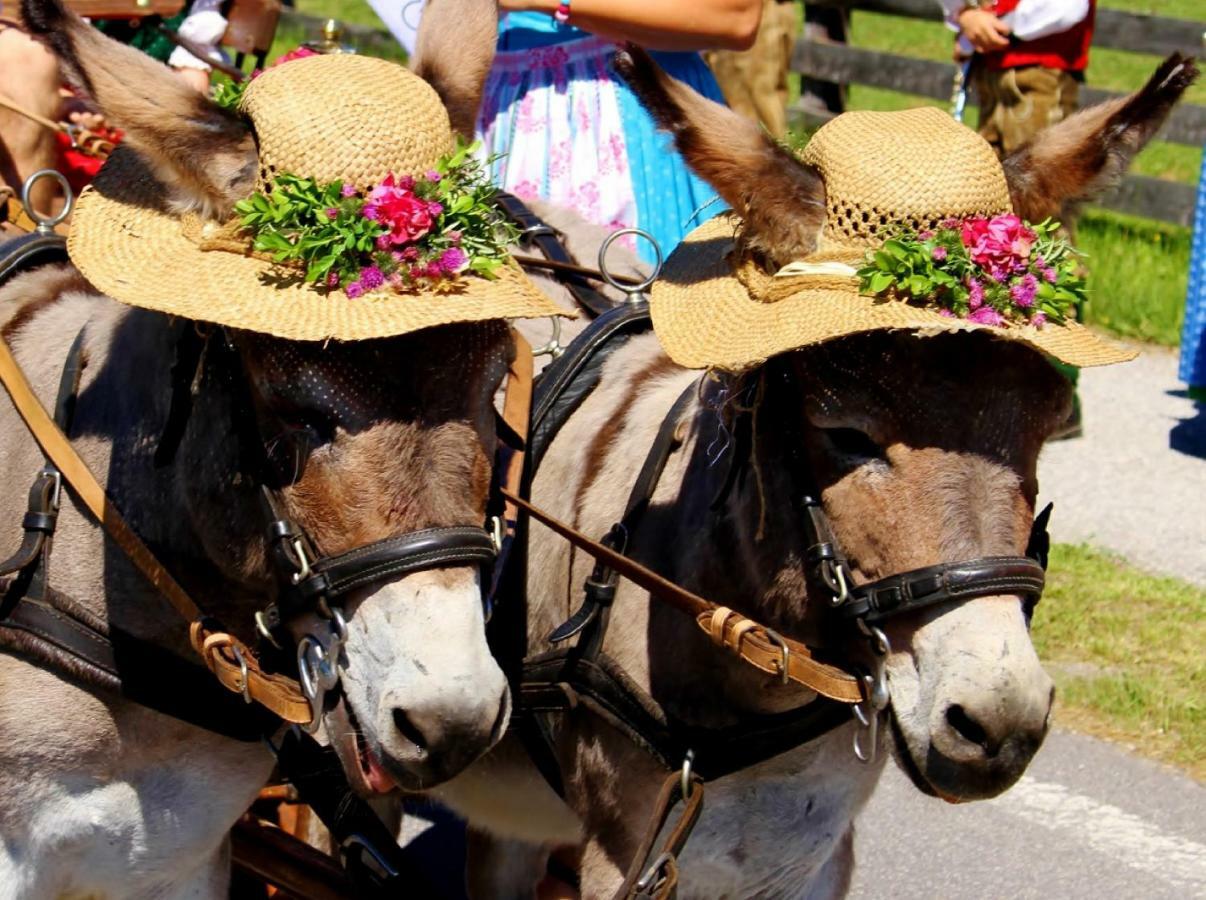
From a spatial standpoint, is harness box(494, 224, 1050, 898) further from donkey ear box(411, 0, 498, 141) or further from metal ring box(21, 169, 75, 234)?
metal ring box(21, 169, 75, 234)

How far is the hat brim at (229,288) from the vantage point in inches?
102

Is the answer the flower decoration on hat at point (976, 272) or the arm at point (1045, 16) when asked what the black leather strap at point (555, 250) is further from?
the arm at point (1045, 16)

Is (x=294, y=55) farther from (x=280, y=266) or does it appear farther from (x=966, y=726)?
(x=966, y=726)

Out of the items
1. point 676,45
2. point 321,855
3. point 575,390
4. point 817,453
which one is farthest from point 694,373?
point 321,855

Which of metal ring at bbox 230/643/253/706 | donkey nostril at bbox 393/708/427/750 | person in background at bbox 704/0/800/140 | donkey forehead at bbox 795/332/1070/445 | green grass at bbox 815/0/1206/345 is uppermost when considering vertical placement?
donkey forehead at bbox 795/332/1070/445

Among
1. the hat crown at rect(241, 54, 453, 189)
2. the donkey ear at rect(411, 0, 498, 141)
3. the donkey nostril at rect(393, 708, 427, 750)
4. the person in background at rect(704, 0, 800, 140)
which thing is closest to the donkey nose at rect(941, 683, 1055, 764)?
the donkey nostril at rect(393, 708, 427, 750)

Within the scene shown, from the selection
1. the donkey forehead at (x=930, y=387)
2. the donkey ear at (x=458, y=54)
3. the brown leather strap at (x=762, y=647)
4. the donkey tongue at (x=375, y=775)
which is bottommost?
A: the donkey tongue at (x=375, y=775)

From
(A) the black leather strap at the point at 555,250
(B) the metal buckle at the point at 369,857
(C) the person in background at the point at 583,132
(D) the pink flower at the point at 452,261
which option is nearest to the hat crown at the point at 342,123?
(D) the pink flower at the point at 452,261

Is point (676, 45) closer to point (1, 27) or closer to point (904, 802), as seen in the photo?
point (1, 27)

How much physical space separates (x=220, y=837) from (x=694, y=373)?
1262 millimetres

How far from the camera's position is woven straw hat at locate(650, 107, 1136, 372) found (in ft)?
8.77

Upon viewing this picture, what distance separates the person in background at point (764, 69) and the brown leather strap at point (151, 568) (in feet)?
28.5

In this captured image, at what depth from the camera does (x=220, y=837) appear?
329 cm

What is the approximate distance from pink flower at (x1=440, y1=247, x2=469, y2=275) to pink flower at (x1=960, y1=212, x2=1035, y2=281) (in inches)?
30.3
